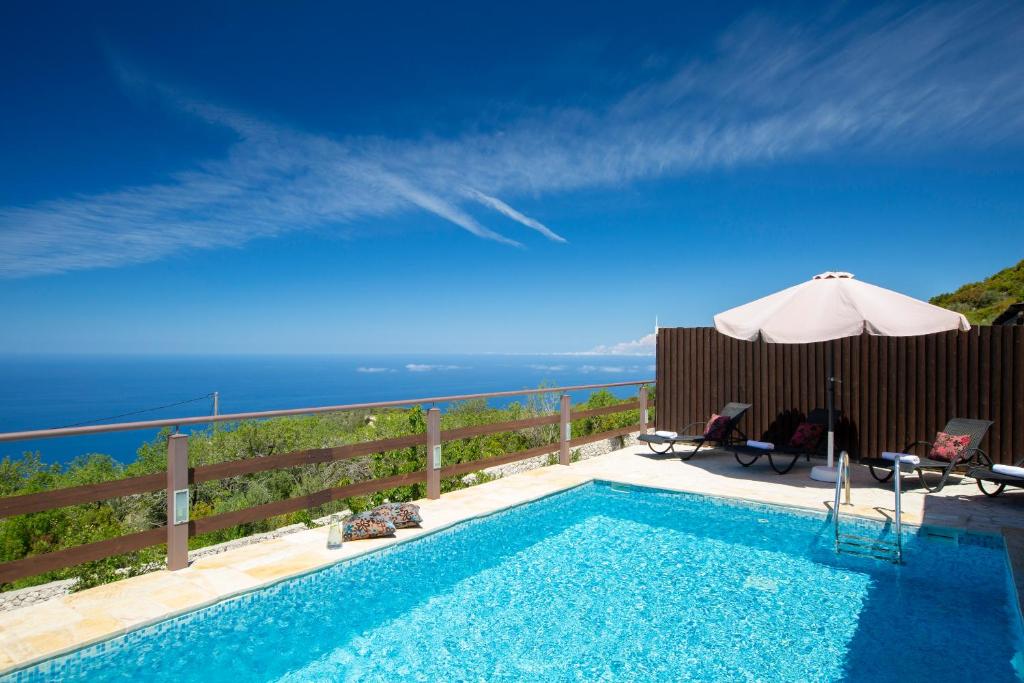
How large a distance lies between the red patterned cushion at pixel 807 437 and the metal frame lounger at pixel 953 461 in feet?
1.99

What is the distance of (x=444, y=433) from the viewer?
6.20 meters

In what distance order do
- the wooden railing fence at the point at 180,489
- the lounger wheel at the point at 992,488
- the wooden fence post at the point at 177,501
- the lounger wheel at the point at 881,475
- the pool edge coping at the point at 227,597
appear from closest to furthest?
the pool edge coping at the point at 227,597
the wooden railing fence at the point at 180,489
the wooden fence post at the point at 177,501
the lounger wheel at the point at 992,488
the lounger wheel at the point at 881,475

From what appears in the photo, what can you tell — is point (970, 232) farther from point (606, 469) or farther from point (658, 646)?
point (658, 646)

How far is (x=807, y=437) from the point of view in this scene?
765 centimetres

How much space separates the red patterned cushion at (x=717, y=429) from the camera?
324 inches

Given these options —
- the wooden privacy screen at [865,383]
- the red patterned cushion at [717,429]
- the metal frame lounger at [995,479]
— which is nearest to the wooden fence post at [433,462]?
the red patterned cushion at [717,429]

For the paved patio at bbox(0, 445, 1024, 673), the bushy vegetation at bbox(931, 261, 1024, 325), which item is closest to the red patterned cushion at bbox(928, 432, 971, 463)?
the paved patio at bbox(0, 445, 1024, 673)

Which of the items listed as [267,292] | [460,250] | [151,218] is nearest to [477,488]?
[460,250]

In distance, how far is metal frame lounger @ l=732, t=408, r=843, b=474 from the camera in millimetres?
7398

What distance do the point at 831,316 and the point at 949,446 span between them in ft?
7.27

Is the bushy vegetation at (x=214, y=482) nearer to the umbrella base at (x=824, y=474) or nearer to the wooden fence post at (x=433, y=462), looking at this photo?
the wooden fence post at (x=433, y=462)

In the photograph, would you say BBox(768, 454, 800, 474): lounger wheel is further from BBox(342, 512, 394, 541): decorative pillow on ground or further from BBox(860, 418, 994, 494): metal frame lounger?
BBox(342, 512, 394, 541): decorative pillow on ground

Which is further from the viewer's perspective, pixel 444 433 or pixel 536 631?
pixel 444 433

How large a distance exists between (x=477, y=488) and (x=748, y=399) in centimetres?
498
